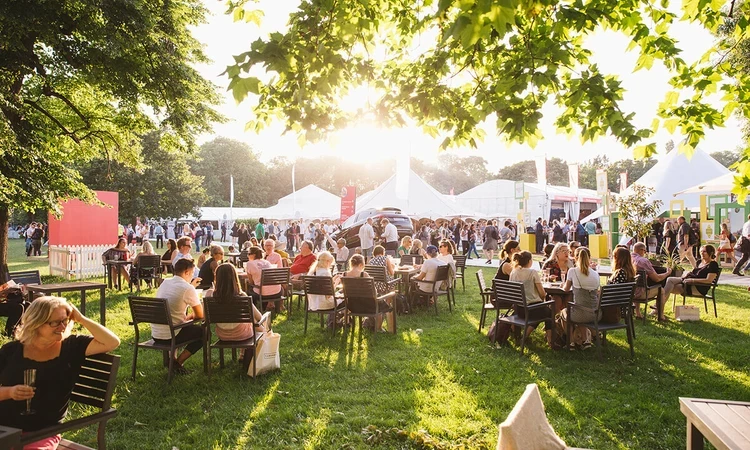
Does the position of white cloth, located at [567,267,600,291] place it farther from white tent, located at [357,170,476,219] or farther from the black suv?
white tent, located at [357,170,476,219]

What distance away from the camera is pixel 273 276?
8359 mm

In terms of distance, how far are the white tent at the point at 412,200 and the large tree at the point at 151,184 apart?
13682 mm

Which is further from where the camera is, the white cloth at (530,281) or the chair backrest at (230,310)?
the white cloth at (530,281)

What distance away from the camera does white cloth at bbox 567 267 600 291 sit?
20.7 feet

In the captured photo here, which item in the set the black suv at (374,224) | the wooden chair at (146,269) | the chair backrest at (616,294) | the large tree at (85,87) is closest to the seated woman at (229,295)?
the chair backrest at (616,294)

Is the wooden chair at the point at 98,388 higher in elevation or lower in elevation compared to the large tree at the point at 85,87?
lower

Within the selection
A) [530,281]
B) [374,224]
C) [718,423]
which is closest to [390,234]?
[374,224]

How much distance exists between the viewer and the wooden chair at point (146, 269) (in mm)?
11602

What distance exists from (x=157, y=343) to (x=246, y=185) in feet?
202

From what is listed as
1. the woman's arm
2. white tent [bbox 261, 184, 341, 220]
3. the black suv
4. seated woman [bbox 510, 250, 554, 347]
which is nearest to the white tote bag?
the woman's arm

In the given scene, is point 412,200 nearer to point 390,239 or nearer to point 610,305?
point 390,239

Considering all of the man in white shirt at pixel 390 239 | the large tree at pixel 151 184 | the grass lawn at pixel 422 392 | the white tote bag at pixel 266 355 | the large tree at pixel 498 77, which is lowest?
the grass lawn at pixel 422 392

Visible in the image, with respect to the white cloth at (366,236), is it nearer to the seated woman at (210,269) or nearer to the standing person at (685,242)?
the seated woman at (210,269)

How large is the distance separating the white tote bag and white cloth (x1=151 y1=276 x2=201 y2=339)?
90 cm
